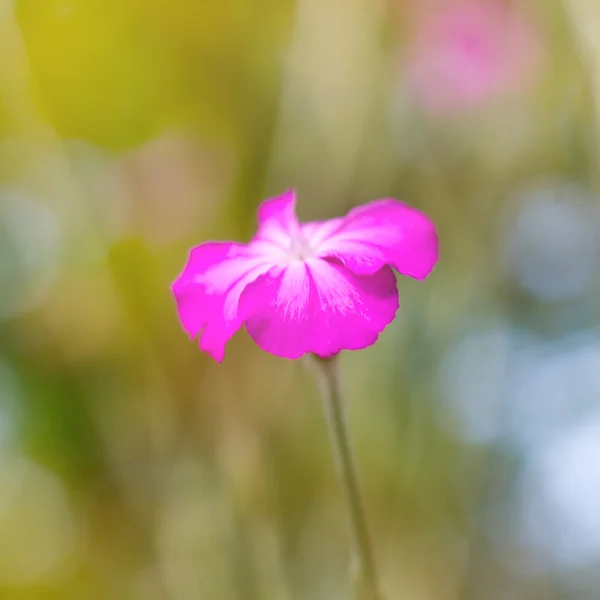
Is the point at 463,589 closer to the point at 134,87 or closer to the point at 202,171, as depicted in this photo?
the point at 202,171

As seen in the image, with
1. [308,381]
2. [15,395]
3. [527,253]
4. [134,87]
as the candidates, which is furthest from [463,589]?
[134,87]

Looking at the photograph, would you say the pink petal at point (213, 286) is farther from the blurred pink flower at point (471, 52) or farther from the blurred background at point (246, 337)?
the blurred pink flower at point (471, 52)

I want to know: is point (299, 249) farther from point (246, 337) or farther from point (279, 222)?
point (246, 337)

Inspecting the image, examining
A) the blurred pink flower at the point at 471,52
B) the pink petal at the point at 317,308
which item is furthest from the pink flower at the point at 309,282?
the blurred pink flower at the point at 471,52

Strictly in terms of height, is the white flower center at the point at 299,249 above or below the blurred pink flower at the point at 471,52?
below

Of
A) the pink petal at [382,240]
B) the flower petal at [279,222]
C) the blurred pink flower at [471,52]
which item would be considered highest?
the blurred pink flower at [471,52]

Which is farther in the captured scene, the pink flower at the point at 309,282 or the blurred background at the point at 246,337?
the blurred background at the point at 246,337
